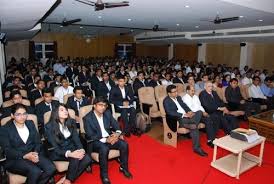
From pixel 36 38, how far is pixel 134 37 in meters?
7.22

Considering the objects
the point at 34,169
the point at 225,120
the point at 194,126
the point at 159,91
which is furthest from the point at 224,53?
the point at 34,169

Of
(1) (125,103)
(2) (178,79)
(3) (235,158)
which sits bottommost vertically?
(3) (235,158)

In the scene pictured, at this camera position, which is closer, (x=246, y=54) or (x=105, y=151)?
(x=105, y=151)

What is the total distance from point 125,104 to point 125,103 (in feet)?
0.08

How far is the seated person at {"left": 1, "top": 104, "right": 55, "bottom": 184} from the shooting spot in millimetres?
3002

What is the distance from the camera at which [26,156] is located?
3127 mm

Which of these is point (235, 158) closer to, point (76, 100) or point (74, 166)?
point (74, 166)

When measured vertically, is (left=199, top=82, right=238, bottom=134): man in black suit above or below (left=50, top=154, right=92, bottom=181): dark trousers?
above

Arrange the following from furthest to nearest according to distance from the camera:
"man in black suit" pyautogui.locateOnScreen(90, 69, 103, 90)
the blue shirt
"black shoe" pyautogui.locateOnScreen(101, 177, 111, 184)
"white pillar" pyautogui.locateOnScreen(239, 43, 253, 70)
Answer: "white pillar" pyautogui.locateOnScreen(239, 43, 253, 70)
"man in black suit" pyautogui.locateOnScreen(90, 69, 103, 90)
the blue shirt
"black shoe" pyautogui.locateOnScreen(101, 177, 111, 184)

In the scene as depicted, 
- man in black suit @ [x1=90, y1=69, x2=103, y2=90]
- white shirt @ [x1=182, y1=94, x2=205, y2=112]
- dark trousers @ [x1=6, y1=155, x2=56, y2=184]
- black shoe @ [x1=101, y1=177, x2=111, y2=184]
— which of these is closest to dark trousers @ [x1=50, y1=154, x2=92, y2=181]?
dark trousers @ [x1=6, y1=155, x2=56, y2=184]

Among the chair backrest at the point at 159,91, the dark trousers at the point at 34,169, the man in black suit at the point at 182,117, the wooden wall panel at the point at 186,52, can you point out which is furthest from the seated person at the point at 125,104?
the wooden wall panel at the point at 186,52

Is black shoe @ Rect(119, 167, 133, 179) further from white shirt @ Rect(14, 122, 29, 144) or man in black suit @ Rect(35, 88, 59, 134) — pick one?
man in black suit @ Rect(35, 88, 59, 134)

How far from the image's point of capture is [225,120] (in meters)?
5.18

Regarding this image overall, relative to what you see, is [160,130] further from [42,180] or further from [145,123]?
[42,180]
